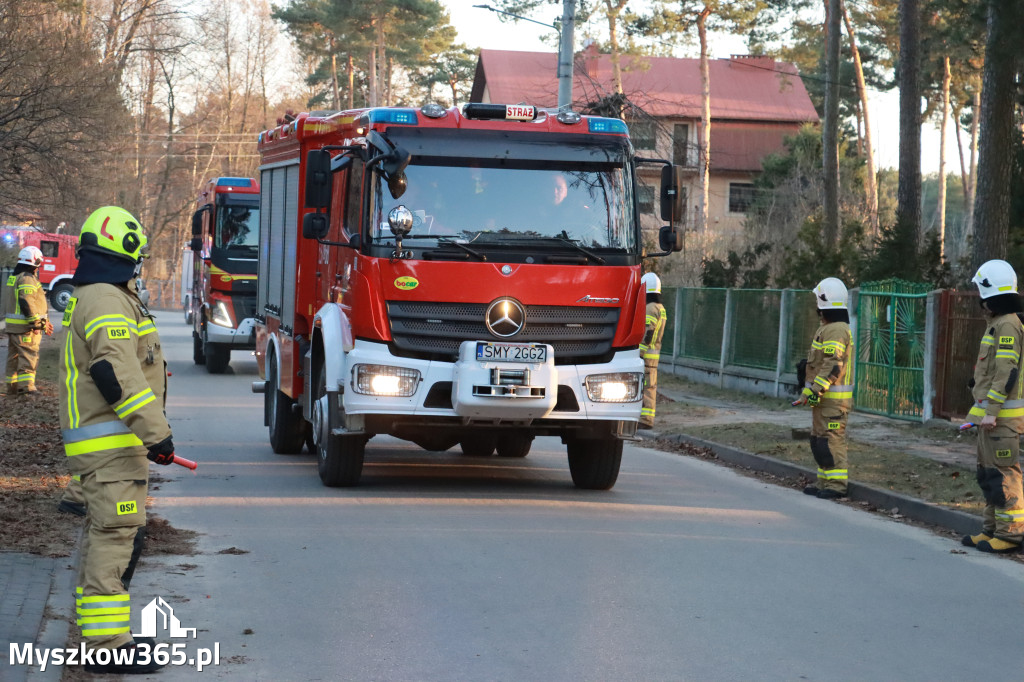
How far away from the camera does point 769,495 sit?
1180 centimetres

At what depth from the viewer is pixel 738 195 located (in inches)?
2408

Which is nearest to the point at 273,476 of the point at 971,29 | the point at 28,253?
the point at 28,253

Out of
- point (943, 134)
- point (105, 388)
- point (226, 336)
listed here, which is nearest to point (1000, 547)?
point (105, 388)

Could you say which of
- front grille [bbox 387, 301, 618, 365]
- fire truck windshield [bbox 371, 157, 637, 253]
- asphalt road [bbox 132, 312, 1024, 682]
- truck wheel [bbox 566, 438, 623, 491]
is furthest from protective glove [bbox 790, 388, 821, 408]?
front grille [bbox 387, 301, 618, 365]

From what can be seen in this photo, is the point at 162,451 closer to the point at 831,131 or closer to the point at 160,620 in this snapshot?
the point at 160,620

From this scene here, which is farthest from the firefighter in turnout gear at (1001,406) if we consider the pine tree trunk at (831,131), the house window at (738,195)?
the house window at (738,195)

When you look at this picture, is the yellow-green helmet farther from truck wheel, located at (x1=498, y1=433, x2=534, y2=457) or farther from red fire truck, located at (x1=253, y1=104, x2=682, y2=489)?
truck wheel, located at (x1=498, y1=433, x2=534, y2=457)

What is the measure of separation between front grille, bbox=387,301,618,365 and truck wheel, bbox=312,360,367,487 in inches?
37.3

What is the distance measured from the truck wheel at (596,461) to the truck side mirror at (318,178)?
10.1ft

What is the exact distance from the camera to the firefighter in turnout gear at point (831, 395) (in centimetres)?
1173

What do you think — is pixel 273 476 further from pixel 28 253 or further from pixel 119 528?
pixel 28 253

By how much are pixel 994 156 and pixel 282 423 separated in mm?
11141

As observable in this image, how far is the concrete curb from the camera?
10.1 meters

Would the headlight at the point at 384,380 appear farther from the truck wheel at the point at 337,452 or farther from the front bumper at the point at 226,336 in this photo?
the front bumper at the point at 226,336
